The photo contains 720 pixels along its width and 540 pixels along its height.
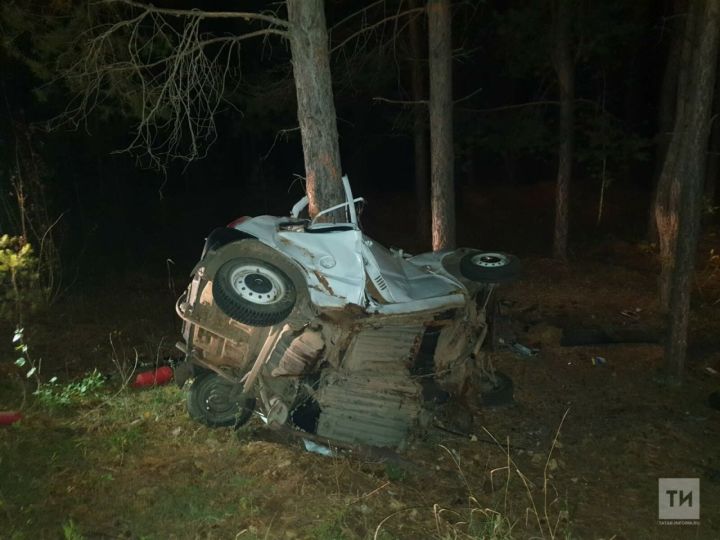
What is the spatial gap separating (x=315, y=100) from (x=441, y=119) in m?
2.88

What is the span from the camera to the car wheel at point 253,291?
518 cm

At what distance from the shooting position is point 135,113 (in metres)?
9.43

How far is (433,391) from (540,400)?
1889mm

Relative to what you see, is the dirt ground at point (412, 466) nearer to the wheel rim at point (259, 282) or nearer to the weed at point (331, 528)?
the weed at point (331, 528)

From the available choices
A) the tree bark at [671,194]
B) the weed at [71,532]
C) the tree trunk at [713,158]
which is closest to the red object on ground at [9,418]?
the weed at [71,532]

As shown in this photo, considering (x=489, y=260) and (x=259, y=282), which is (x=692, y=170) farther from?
(x=259, y=282)

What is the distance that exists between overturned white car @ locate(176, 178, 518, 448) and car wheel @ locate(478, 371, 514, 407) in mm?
1291

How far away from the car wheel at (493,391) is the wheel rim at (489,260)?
122cm

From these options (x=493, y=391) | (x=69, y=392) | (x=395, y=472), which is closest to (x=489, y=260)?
(x=493, y=391)

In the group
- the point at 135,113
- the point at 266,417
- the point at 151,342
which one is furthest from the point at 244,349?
the point at 135,113

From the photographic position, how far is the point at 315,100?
735 cm

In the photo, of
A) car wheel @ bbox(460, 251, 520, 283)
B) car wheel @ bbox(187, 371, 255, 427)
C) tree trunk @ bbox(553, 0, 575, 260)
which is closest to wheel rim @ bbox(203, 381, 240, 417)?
car wheel @ bbox(187, 371, 255, 427)

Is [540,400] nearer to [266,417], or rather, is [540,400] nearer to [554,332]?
[554,332]

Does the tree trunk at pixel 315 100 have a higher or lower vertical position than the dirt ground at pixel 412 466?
higher
